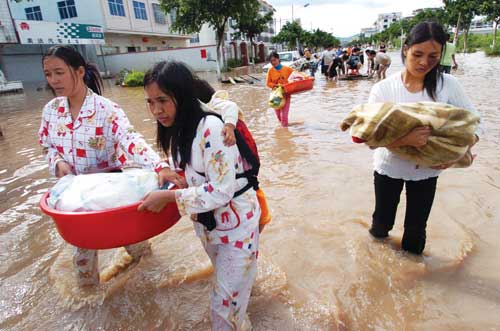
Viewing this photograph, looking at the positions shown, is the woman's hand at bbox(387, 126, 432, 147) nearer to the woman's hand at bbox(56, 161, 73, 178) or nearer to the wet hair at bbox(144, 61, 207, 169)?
the wet hair at bbox(144, 61, 207, 169)

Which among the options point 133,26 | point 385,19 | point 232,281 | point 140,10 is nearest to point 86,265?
point 232,281

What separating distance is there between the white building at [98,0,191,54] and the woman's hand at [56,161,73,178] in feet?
84.1

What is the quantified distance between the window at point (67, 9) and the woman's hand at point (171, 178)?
32007 mm

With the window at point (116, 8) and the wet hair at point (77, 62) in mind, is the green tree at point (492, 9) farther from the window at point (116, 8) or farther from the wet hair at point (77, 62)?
the wet hair at point (77, 62)

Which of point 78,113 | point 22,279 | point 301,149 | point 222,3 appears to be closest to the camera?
point 78,113

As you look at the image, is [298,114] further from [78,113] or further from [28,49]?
[28,49]

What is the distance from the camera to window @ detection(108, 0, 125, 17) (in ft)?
89.3

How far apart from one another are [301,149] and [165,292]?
3.79 m

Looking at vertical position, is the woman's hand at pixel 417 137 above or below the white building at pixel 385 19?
below

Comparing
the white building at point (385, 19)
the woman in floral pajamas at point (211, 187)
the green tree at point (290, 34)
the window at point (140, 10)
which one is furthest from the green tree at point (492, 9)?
the white building at point (385, 19)

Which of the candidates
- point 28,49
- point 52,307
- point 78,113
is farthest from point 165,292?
point 28,49

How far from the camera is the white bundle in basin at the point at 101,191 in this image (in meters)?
1.55

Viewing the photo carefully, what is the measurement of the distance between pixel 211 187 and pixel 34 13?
35.4 meters

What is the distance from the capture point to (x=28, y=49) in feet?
77.9
